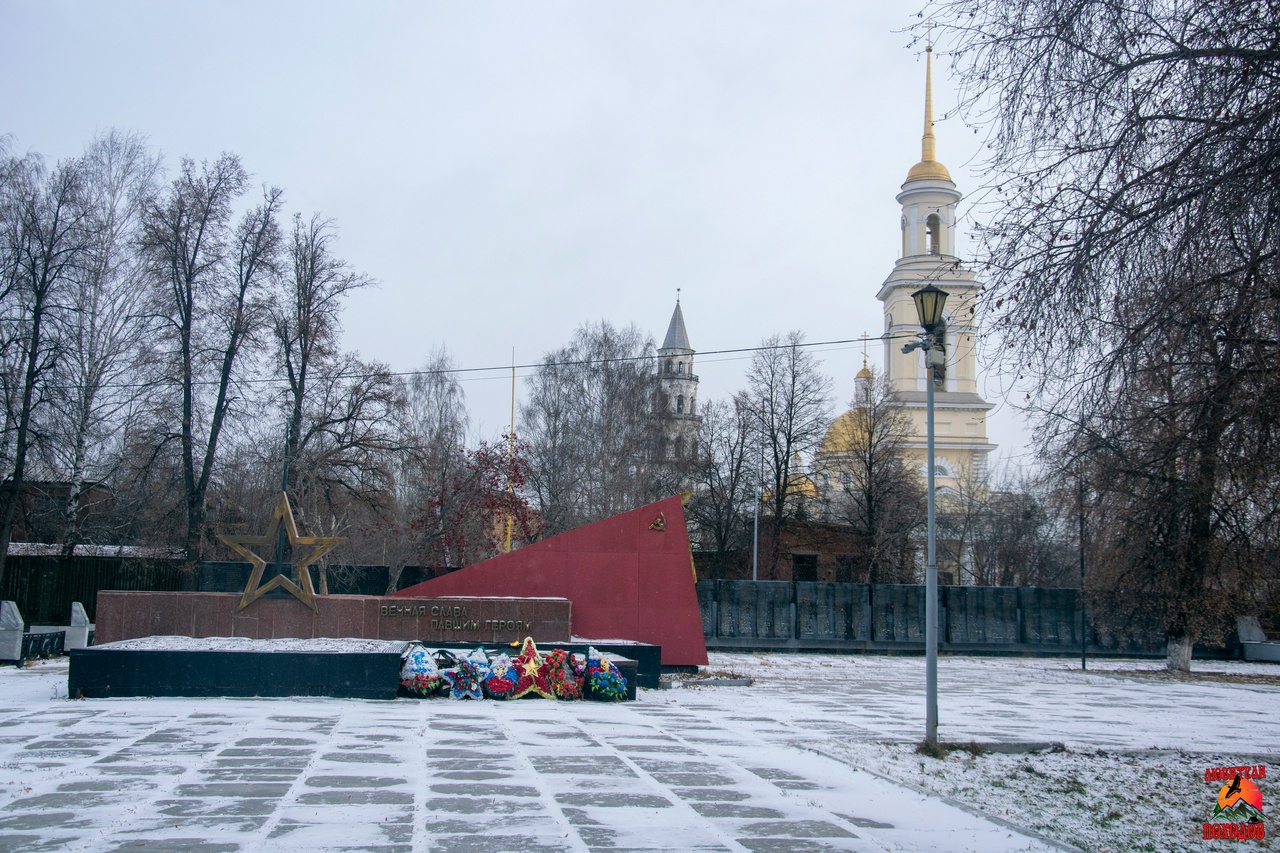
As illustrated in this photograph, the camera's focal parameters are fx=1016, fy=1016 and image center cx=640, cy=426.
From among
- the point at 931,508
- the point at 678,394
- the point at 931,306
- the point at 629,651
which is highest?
the point at 678,394

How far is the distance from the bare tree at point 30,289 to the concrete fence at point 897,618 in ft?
56.0

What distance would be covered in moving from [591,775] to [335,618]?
7830mm

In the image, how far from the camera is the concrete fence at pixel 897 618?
1105 inches

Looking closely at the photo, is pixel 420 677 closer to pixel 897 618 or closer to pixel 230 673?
pixel 230 673

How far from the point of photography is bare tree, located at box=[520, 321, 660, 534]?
40.1m

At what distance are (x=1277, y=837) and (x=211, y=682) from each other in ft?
39.0

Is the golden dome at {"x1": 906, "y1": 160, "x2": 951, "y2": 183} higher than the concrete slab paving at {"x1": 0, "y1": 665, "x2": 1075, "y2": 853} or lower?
higher

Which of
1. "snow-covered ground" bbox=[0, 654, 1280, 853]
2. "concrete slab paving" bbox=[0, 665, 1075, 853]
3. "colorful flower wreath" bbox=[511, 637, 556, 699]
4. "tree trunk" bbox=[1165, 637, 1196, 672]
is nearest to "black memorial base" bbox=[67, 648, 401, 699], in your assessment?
"snow-covered ground" bbox=[0, 654, 1280, 853]

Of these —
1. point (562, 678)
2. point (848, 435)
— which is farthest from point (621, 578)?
point (848, 435)

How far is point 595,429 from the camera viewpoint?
4216 centimetres

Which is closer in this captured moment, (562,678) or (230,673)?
(230,673)

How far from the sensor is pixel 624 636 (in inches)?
703

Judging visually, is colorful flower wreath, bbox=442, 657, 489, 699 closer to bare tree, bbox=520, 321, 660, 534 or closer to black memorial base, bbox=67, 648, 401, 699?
black memorial base, bbox=67, 648, 401, 699

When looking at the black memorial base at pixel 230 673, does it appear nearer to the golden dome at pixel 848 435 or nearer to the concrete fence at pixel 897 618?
the concrete fence at pixel 897 618
